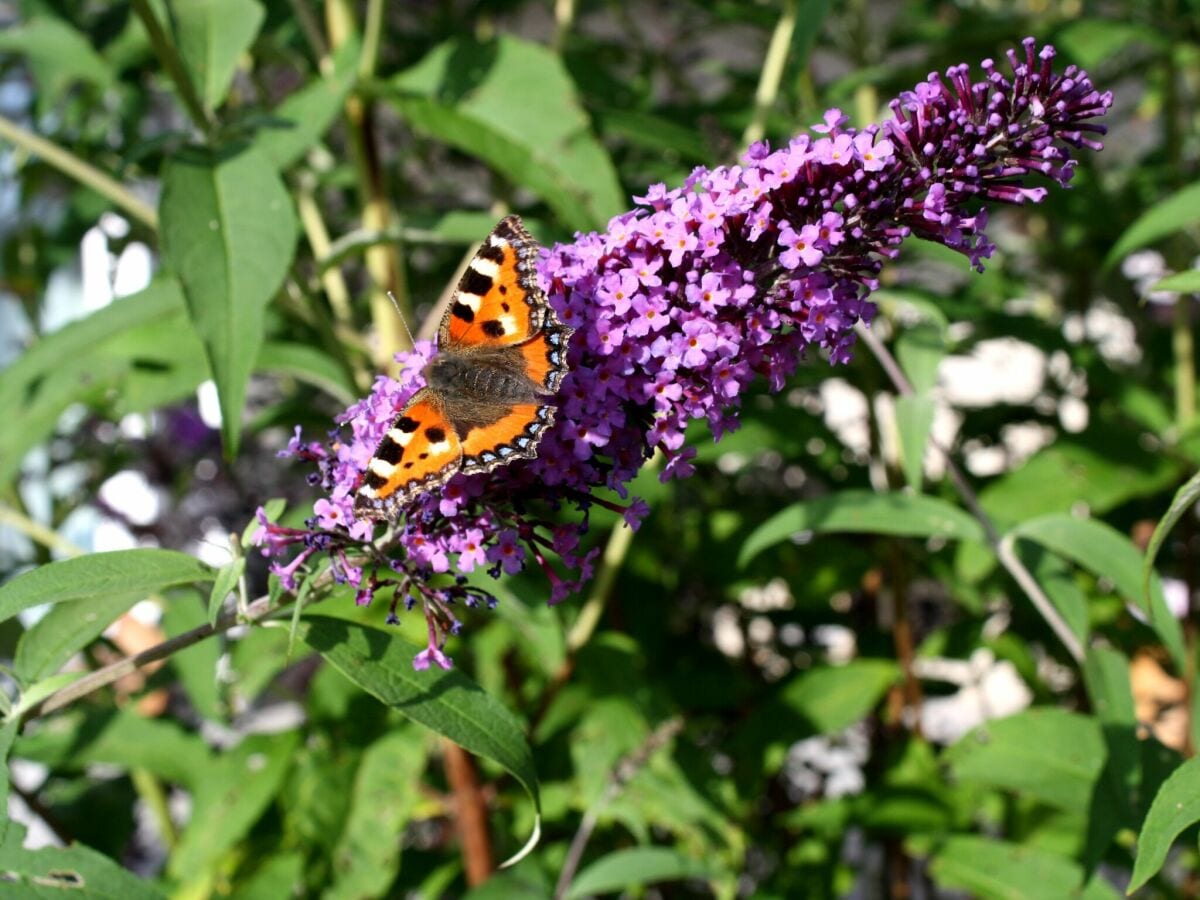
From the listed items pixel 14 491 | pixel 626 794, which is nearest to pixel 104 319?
pixel 14 491

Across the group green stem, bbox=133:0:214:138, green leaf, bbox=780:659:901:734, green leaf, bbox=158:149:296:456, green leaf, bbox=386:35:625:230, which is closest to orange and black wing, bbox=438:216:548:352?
green leaf, bbox=158:149:296:456

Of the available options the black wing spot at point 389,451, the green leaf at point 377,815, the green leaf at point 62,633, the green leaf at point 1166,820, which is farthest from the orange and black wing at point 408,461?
the green leaf at point 377,815

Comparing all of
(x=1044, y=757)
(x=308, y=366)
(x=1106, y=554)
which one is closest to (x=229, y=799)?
(x=308, y=366)

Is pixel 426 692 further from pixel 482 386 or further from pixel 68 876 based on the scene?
pixel 68 876

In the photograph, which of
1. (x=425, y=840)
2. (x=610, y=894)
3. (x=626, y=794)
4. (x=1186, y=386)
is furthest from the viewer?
(x=425, y=840)

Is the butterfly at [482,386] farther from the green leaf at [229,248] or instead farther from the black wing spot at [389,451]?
the green leaf at [229,248]

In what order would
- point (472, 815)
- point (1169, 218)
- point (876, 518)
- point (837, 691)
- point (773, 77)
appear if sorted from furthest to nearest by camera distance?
point (837, 691)
point (773, 77)
point (472, 815)
point (1169, 218)
point (876, 518)

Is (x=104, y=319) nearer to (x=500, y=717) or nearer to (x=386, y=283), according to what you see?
(x=386, y=283)
